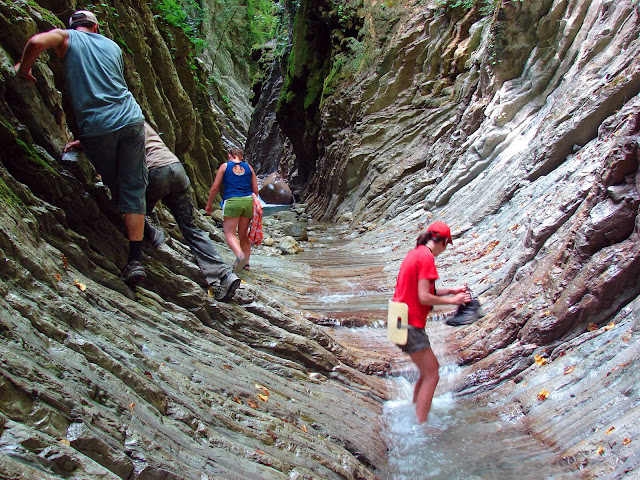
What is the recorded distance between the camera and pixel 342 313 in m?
7.51

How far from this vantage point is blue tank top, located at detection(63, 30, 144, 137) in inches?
158

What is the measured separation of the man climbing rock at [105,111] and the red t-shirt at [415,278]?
7.29 feet

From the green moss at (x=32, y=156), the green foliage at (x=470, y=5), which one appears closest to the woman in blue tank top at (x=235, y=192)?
the green moss at (x=32, y=156)

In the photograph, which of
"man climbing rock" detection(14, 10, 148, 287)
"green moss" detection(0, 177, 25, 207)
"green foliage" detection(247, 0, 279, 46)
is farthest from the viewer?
"green foliage" detection(247, 0, 279, 46)

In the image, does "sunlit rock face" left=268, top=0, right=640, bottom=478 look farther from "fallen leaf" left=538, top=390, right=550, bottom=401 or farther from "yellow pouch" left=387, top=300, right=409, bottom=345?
"yellow pouch" left=387, top=300, right=409, bottom=345

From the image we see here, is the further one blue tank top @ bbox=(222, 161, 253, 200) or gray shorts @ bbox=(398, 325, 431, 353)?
blue tank top @ bbox=(222, 161, 253, 200)

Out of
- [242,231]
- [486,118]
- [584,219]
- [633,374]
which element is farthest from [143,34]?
[633,374]

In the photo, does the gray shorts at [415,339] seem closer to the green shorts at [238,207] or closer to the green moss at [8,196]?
the green moss at [8,196]

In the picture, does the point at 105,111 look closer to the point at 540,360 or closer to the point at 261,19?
the point at 540,360

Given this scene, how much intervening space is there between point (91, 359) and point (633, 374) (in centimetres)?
355

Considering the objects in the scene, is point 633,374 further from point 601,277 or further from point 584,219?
point 584,219

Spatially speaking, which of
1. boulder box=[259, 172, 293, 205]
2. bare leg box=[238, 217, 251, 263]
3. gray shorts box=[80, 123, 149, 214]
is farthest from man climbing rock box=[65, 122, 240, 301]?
boulder box=[259, 172, 293, 205]

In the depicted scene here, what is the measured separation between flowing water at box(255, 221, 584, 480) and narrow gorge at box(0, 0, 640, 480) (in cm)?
3

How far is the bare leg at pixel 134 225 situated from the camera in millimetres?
4406
